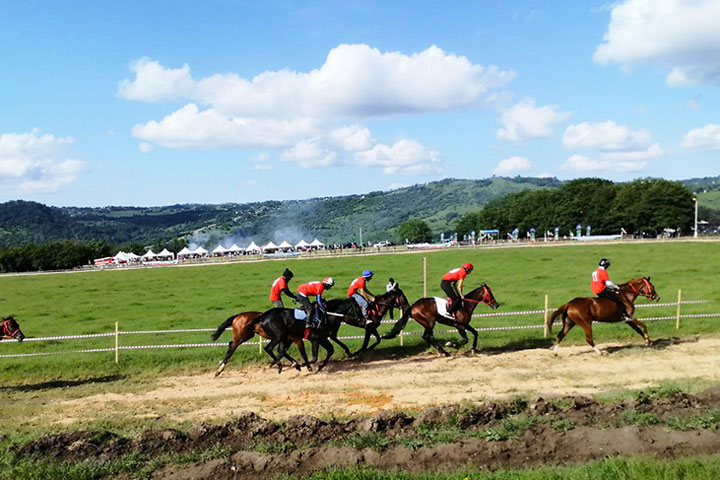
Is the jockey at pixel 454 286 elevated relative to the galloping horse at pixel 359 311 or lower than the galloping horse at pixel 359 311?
elevated

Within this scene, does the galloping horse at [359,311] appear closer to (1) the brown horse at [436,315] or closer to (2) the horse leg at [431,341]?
(1) the brown horse at [436,315]

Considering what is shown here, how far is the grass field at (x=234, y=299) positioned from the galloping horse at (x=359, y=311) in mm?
1938

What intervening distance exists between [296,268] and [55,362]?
32.9 meters

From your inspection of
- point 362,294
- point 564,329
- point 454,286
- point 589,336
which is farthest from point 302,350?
point 589,336

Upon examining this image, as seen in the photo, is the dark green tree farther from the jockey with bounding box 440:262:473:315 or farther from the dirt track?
the dirt track

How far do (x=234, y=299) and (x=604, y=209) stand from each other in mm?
91550

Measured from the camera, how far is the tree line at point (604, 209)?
10031 centimetres

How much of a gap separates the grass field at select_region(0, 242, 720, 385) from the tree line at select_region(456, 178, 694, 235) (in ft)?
160

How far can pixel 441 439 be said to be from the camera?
29.6ft

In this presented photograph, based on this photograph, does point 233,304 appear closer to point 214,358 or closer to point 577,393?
point 214,358

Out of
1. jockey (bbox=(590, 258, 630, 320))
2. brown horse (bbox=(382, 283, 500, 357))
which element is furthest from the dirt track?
jockey (bbox=(590, 258, 630, 320))

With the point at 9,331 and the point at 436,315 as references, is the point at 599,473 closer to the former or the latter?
the point at 436,315

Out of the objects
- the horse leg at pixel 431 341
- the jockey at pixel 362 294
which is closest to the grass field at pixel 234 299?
the horse leg at pixel 431 341

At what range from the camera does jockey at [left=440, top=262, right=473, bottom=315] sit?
53.2 ft
